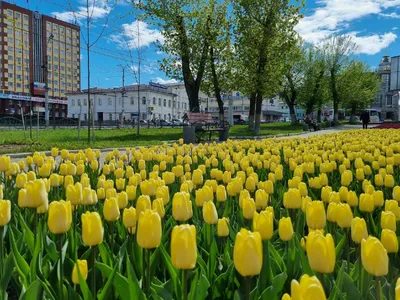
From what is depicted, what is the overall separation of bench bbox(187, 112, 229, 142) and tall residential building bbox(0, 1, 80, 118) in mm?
68066

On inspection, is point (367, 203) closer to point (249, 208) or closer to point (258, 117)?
point (249, 208)

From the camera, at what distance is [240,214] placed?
2.46 metres

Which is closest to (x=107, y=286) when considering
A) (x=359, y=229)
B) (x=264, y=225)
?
(x=264, y=225)

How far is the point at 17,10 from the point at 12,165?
9649 cm

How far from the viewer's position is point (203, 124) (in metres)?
19.2

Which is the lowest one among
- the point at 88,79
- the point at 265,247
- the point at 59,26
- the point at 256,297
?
the point at 256,297

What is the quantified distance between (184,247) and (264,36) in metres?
26.0

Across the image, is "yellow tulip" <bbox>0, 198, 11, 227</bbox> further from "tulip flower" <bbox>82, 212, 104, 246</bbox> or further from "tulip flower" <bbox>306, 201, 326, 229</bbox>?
"tulip flower" <bbox>306, 201, 326, 229</bbox>

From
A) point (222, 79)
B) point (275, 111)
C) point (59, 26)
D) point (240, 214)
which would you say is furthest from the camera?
point (275, 111)

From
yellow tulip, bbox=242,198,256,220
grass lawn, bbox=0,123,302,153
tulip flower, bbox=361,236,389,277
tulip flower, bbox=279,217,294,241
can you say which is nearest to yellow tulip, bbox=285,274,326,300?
tulip flower, bbox=361,236,389,277

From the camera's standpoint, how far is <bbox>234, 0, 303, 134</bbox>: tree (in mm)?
25781

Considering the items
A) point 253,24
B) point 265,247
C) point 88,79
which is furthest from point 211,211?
point 253,24

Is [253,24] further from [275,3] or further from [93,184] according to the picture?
[93,184]

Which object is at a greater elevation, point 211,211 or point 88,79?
point 88,79
